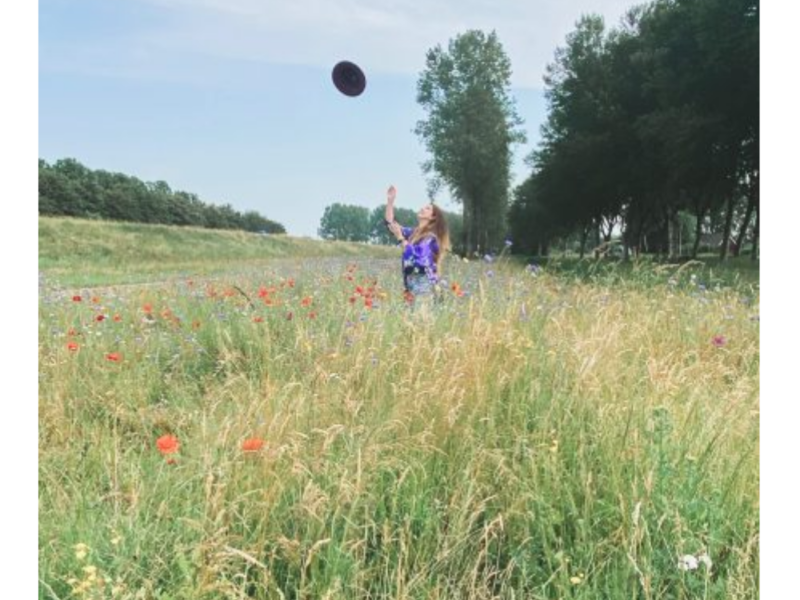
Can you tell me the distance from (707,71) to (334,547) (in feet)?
24.8

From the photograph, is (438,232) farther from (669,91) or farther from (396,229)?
(669,91)

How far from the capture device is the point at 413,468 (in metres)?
2.14

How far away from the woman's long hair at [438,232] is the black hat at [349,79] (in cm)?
238

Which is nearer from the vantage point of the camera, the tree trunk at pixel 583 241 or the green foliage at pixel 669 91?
the tree trunk at pixel 583 241

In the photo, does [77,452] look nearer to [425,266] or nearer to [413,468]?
[413,468]

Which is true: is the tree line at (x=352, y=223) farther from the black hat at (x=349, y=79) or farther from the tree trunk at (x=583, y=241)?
the tree trunk at (x=583, y=241)

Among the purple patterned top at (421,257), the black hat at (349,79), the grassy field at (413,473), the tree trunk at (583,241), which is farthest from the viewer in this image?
the purple patterned top at (421,257)

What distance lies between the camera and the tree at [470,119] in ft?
10.0

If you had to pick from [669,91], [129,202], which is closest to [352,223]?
[129,202]

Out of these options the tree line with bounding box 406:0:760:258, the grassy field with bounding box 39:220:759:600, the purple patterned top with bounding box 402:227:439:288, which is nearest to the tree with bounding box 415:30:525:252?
the tree line with bounding box 406:0:760:258

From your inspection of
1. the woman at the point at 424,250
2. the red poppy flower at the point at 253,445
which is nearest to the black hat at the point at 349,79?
the red poppy flower at the point at 253,445

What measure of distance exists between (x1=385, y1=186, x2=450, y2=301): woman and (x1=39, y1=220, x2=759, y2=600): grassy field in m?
1.38

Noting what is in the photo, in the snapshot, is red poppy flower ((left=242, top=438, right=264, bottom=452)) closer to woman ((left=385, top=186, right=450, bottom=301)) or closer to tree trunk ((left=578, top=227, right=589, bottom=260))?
woman ((left=385, top=186, right=450, bottom=301))

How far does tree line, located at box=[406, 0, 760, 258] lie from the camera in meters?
3.30
